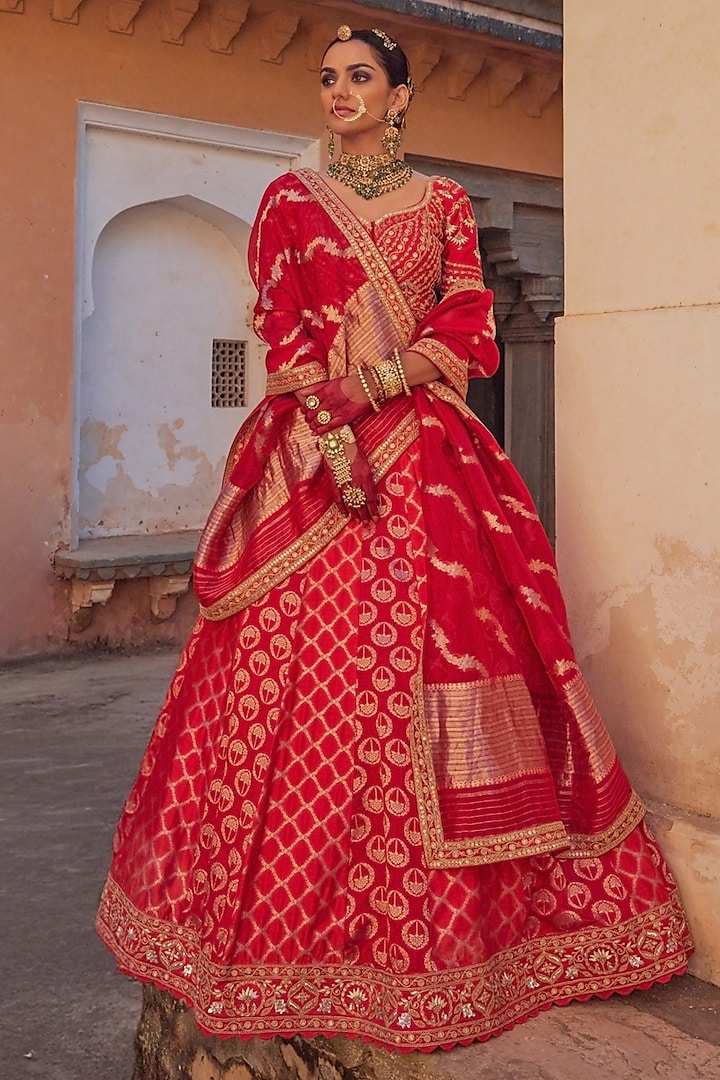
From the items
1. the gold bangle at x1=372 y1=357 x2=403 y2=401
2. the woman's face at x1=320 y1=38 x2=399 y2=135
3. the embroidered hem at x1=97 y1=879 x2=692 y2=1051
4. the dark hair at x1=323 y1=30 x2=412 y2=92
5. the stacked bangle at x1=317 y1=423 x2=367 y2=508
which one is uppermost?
the dark hair at x1=323 y1=30 x2=412 y2=92

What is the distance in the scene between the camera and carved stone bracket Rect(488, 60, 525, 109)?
7491 millimetres

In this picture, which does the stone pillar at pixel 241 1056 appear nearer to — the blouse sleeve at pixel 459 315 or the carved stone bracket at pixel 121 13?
the blouse sleeve at pixel 459 315

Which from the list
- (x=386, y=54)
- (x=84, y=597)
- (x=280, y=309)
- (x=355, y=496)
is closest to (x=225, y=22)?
(x=84, y=597)

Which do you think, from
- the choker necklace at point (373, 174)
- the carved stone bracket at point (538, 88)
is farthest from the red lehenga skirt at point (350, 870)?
the carved stone bracket at point (538, 88)

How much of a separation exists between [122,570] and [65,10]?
2.74 meters

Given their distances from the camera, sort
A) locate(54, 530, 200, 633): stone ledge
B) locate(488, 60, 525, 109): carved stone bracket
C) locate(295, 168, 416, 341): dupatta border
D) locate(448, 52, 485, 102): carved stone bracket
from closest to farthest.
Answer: locate(295, 168, 416, 341): dupatta border → locate(54, 530, 200, 633): stone ledge → locate(448, 52, 485, 102): carved stone bracket → locate(488, 60, 525, 109): carved stone bracket

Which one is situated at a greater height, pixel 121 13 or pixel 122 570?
pixel 121 13

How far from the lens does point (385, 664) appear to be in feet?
6.10

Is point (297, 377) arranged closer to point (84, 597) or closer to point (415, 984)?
point (415, 984)

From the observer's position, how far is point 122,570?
6137mm

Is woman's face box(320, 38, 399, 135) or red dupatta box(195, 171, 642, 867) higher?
woman's face box(320, 38, 399, 135)

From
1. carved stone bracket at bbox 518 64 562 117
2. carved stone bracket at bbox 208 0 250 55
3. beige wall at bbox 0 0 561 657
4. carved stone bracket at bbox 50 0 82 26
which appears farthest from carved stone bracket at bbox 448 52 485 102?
carved stone bracket at bbox 50 0 82 26

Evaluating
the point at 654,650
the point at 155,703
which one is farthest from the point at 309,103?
the point at 654,650

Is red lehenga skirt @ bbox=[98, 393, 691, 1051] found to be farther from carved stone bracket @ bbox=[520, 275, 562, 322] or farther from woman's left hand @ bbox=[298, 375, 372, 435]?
carved stone bracket @ bbox=[520, 275, 562, 322]
